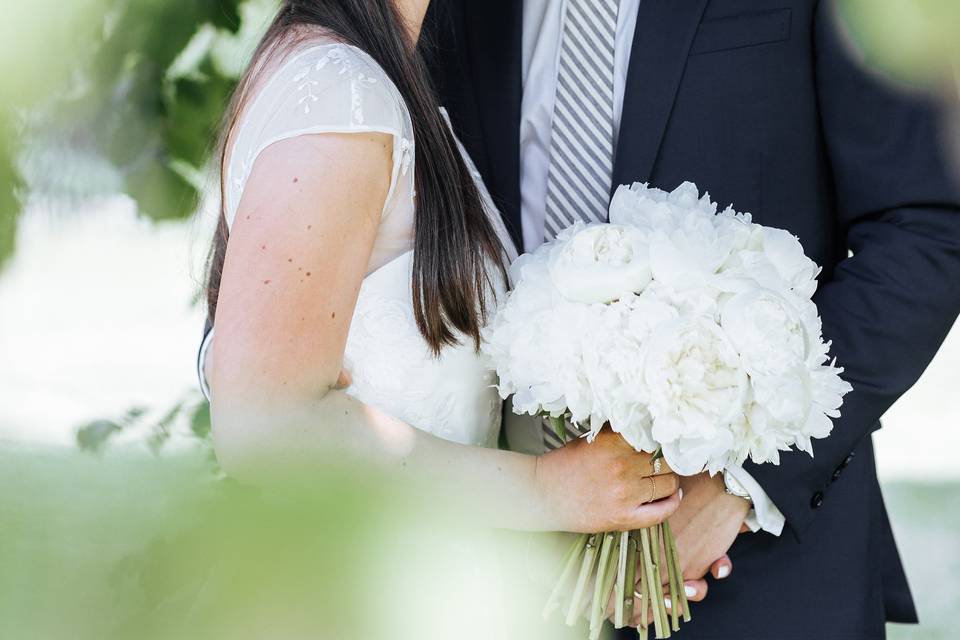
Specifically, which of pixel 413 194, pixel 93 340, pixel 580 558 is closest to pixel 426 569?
pixel 413 194

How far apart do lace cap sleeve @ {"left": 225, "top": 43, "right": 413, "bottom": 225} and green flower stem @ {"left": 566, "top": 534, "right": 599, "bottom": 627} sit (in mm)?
745

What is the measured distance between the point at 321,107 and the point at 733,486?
104 cm

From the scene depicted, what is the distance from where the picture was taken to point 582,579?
1783 millimetres

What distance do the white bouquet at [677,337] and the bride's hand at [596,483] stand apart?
146 mm

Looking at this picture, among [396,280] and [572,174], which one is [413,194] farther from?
[572,174]

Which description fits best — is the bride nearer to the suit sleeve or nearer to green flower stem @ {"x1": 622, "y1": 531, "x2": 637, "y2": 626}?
green flower stem @ {"x1": 622, "y1": 531, "x2": 637, "y2": 626}

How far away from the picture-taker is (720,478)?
1876 millimetres

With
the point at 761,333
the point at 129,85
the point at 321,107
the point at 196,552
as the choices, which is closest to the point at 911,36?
the point at 761,333

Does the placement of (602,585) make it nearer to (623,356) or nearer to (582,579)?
(582,579)

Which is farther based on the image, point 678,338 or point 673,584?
point 673,584

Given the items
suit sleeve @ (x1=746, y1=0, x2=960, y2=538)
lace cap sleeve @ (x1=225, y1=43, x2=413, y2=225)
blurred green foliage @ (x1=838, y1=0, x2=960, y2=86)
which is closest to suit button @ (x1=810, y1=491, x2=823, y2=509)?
suit sleeve @ (x1=746, y1=0, x2=960, y2=538)

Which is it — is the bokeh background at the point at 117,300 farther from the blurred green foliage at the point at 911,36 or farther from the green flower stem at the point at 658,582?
the green flower stem at the point at 658,582

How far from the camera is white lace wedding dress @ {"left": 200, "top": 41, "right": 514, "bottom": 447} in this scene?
147 centimetres

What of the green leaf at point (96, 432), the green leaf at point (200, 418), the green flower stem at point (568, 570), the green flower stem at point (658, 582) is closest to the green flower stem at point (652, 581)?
the green flower stem at point (658, 582)
